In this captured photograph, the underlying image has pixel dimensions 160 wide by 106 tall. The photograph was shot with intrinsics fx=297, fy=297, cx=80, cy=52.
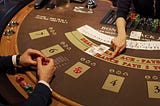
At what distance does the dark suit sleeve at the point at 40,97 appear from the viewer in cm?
122

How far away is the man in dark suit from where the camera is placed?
1232 millimetres

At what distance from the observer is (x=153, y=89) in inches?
51.8

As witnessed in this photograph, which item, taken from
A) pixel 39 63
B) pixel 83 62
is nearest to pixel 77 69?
pixel 83 62

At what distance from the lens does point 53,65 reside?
141cm

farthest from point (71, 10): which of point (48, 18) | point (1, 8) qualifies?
point (1, 8)

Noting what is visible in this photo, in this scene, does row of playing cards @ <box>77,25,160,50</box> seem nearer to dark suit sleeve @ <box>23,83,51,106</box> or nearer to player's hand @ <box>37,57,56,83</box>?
player's hand @ <box>37,57,56,83</box>

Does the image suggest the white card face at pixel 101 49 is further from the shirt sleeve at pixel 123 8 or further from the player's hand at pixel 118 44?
the shirt sleeve at pixel 123 8

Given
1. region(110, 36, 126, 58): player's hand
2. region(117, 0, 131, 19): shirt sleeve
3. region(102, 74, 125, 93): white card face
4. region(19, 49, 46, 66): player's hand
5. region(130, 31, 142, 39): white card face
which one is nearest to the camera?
region(102, 74, 125, 93): white card face

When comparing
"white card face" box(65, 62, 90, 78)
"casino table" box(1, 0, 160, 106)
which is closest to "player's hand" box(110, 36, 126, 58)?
"casino table" box(1, 0, 160, 106)

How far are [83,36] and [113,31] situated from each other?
0.65 ft

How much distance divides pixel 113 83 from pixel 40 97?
1.11 ft

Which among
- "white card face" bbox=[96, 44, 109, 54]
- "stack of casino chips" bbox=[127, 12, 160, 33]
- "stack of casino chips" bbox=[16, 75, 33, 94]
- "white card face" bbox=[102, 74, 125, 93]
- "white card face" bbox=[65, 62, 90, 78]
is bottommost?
"white card face" bbox=[102, 74, 125, 93]

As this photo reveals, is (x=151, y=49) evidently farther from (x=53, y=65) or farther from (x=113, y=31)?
(x=53, y=65)

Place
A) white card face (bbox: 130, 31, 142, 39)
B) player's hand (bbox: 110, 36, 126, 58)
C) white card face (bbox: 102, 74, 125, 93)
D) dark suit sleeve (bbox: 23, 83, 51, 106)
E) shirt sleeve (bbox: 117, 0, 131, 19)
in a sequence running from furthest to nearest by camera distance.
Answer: shirt sleeve (bbox: 117, 0, 131, 19) → white card face (bbox: 130, 31, 142, 39) → player's hand (bbox: 110, 36, 126, 58) → white card face (bbox: 102, 74, 125, 93) → dark suit sleeve (bbox: 23, 83, 51, 106)
